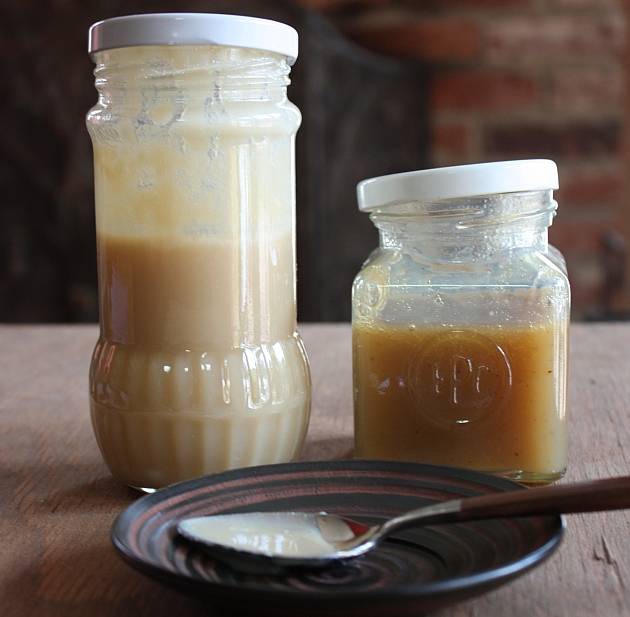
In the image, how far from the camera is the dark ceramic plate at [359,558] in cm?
37

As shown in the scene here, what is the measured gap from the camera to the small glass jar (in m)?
0.58

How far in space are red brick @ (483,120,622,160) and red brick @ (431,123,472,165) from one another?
4 centimetres

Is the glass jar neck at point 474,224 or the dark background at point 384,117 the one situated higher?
the glass jar neck at point 474,224

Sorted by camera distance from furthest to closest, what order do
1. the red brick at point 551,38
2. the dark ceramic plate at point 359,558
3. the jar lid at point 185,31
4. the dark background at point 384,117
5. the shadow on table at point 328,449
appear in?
1. the red brick at point 551,38
2. the dark background at point 384,117
3. the shadow on table at point 328,449
4. the jar lid at point 185,31
5. the dark ceramic plate at point 359,558

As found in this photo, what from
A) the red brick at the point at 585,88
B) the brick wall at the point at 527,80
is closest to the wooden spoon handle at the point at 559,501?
the brick wall at the point at 527,80

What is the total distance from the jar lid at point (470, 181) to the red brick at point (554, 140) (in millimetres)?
1397

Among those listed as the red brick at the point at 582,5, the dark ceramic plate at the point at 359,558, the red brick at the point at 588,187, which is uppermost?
the red brick at the point at 582,5

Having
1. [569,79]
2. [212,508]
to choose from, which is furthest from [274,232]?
[569,79]

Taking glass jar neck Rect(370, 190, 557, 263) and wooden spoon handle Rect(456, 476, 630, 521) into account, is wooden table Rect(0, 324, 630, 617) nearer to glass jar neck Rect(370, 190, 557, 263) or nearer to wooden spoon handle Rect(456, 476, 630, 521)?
wooden spoon handle Rect(456, 476, 630, 521)

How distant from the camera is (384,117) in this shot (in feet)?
6.01

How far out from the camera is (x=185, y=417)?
577mm

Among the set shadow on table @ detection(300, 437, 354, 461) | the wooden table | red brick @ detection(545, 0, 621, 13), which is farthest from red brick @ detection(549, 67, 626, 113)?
shadow on table @ detection(300, 437, 354, 461)

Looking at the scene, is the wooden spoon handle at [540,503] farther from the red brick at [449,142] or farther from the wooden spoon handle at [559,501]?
the red brick at [449,142]

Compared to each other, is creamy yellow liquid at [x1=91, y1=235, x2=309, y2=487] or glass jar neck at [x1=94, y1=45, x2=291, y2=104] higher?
glass jar neck at [x1=94, y1=45, x2=291, y2=104]
